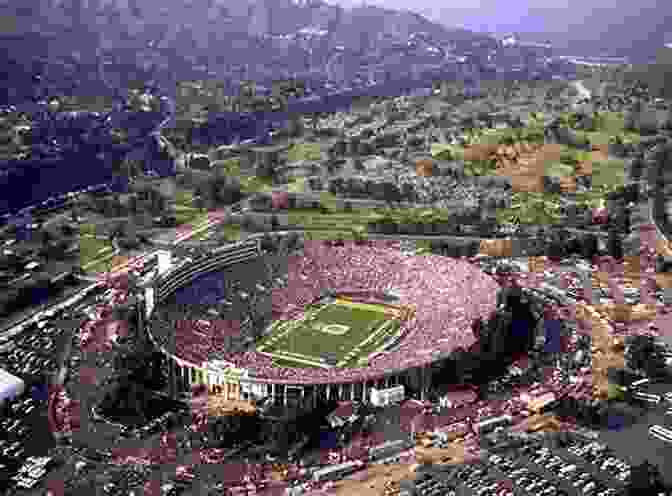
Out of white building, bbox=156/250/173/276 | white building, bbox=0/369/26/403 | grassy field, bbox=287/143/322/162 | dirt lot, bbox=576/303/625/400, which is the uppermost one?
white building, bbox=156/250/173/276

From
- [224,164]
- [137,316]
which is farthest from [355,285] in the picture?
[224,164]

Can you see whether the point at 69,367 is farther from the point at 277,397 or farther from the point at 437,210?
the point at 437,210

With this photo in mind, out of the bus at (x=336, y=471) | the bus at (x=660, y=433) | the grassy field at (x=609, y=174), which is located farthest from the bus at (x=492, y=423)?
the grassy field at (x=609, y=174)

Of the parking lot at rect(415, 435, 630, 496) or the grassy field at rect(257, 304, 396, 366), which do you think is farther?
the grassy field at rect(257, 304, 396, 366)

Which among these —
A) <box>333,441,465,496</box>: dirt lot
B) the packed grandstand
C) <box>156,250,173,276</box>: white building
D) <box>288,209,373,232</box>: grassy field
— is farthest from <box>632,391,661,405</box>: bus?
<box>288,209,373,232</box>: grassy field

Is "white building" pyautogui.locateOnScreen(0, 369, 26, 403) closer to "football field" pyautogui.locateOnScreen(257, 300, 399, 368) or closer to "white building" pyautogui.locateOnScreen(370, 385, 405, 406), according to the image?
"football field" pyautogui.locateOnScreen(257, 300, 399, 368)
